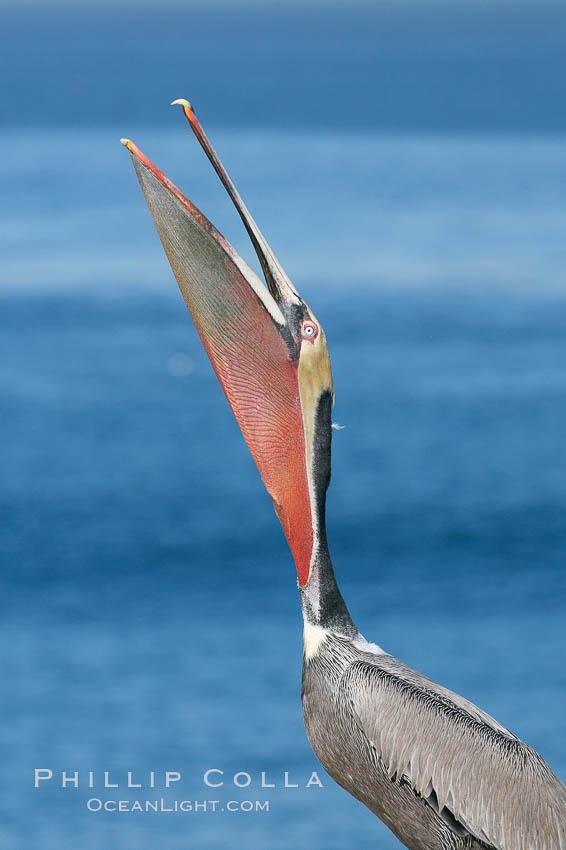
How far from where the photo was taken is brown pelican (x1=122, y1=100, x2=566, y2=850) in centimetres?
305

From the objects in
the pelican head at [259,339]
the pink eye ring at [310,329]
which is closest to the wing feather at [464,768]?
the pelican head at [259,339]

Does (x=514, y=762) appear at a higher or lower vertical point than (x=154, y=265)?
lower

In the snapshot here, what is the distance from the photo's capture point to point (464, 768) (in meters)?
3.07

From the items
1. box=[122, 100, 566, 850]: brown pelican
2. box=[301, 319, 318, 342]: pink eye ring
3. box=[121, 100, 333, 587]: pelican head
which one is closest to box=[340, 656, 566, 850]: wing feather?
box=[122, 100, 566, 850]: brown pelican

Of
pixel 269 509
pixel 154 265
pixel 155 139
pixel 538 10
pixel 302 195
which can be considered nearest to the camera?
pixel 269 509

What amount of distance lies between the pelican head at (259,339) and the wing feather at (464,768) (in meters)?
0.42

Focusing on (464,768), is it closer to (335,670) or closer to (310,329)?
(335,670)

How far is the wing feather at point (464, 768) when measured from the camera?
3.05 m

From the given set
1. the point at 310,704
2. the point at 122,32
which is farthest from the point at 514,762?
the point at 122,32

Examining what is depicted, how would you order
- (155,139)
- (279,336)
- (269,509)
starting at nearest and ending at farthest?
(279,336), (269,509), (155,139)

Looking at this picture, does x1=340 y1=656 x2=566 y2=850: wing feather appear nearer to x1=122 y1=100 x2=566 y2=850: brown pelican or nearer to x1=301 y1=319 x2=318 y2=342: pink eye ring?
x1=122 y1=100 x2=566 y2=850: brown pelican

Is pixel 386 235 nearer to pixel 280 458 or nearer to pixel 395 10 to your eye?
pixel 395 10

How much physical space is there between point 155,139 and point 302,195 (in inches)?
106

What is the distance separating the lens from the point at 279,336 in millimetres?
3070
